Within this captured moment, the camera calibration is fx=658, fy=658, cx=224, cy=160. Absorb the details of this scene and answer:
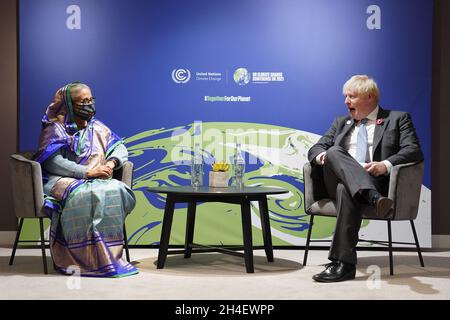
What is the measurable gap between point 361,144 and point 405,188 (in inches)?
17.4

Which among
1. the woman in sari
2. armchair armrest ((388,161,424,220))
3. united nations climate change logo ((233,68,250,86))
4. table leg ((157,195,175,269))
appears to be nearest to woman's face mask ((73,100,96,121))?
the woman in sari

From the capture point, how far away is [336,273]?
3.79 meters

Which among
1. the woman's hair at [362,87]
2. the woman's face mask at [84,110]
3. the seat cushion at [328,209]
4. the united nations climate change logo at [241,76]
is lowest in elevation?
the seat cushion at [328,209]

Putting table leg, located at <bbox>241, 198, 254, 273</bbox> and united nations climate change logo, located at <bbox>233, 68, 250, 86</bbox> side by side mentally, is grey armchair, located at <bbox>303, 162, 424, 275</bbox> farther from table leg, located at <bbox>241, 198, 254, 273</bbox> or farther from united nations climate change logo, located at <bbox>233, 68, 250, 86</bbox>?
united nations climate change logo, located at <bbox>233, 68, 250, 86</bbox>

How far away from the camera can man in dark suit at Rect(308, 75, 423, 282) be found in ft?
12.5

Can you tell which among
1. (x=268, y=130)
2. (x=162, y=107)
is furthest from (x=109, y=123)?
(x=268, y=130)

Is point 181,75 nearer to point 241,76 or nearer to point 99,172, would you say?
point 241,76

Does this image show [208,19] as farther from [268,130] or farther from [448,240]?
[448,240]

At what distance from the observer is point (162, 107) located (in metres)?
5.33

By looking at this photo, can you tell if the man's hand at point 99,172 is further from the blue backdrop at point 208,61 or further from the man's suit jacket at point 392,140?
the man's suit jacket at point 392,140

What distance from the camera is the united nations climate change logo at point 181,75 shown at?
5332 millimetres

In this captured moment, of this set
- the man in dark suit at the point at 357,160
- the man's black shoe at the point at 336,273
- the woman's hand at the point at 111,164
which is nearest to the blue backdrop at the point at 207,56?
the man in dark suit at the point at 357,160

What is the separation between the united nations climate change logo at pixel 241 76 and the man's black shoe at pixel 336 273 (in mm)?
1978

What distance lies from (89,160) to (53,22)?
1.63m
